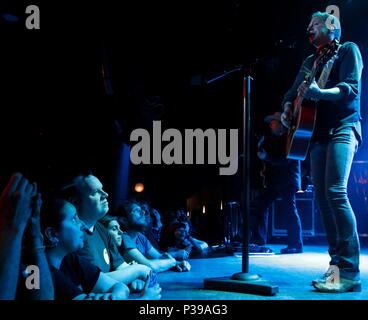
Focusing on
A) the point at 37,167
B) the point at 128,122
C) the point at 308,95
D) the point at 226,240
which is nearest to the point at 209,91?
the point at 128,122

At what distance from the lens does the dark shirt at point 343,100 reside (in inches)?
86.6

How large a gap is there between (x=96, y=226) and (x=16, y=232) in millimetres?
1340

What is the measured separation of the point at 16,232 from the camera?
109cm

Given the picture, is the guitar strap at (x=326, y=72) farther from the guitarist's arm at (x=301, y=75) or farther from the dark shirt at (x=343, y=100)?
the guitarist's arm at (x=301, y=75)

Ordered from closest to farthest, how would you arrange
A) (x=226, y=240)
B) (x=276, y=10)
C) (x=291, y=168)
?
1. (x=291, y=168)
2. (x=276, y=10)
3. (x=226, y=240)

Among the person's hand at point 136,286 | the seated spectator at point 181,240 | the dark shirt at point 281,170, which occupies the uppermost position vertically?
the dark shirt at point 281,170

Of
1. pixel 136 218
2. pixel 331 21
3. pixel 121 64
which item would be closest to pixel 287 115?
pixel 331 21

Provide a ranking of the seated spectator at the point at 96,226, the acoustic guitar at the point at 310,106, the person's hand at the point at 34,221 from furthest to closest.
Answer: the acoustic guitar at the point at 310,106 < the seated spectator at the point at 96,226 < the person's hand at the point at 34,221

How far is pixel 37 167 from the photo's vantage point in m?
1.59

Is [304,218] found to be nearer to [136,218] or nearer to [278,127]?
[278,127]

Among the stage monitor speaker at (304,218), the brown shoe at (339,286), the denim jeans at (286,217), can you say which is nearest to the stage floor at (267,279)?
the brown shoe at (339,286)

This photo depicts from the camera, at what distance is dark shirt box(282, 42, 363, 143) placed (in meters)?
→ 2.20
